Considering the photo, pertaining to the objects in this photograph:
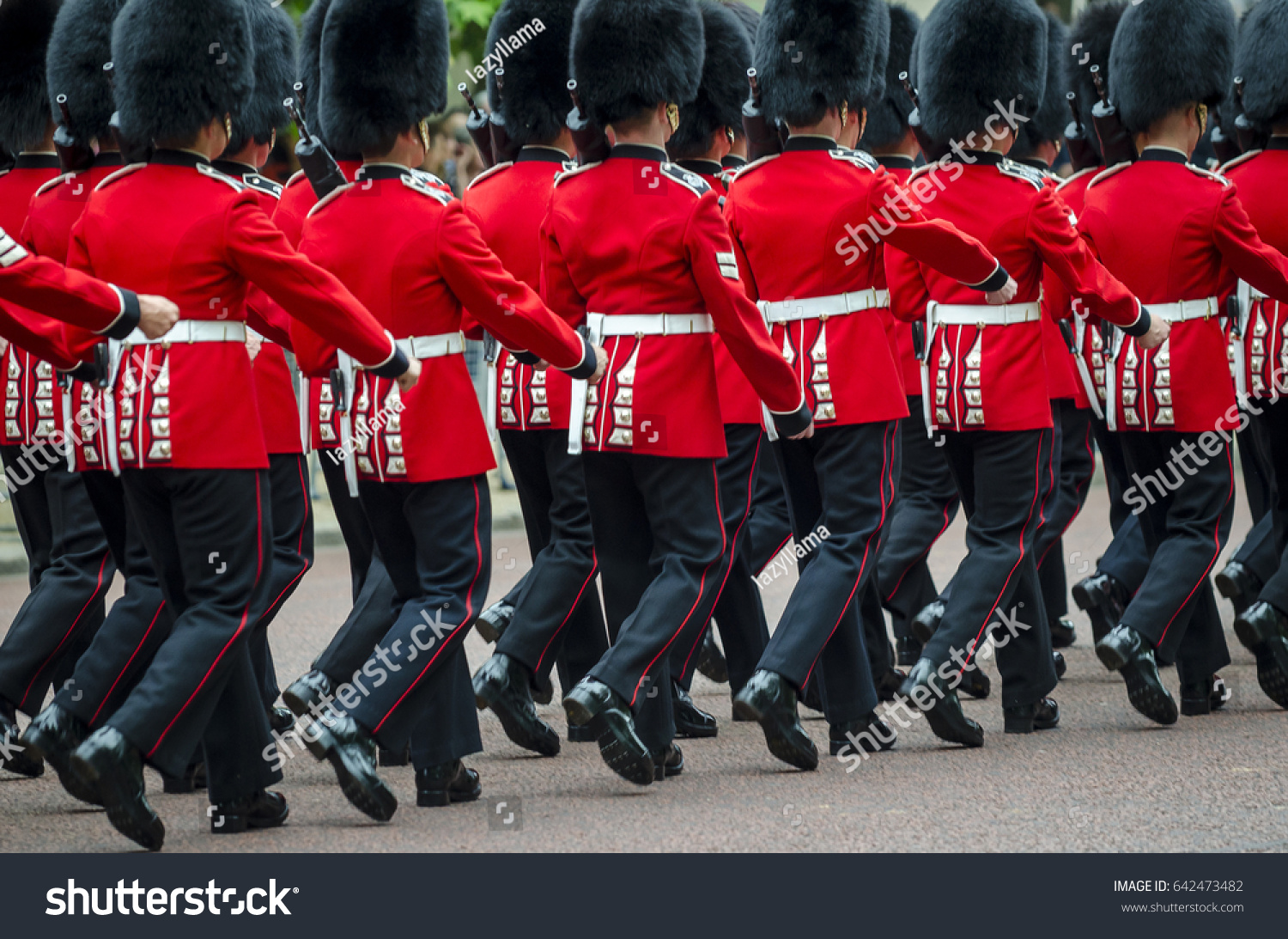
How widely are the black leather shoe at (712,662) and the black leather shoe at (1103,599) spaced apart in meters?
1.15

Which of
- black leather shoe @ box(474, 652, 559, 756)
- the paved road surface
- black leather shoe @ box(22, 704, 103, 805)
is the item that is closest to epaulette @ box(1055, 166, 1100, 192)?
the paved road surface

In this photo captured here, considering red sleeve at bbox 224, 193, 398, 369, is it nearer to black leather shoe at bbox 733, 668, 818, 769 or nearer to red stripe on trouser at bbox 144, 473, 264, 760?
red stripe on trouser at bbox 144, 473, 264, 760

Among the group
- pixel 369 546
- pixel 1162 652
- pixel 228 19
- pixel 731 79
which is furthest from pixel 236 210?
pixel 1162 652

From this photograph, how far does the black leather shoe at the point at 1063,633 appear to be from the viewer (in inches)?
272

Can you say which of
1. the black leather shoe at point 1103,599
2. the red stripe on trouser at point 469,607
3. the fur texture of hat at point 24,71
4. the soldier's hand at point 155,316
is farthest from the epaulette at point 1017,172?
the fur texture of hat at point 24,71

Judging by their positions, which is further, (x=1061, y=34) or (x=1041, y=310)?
(x=1061, y=34)

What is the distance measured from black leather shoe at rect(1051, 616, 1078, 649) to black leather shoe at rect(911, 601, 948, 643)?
0.73 metres

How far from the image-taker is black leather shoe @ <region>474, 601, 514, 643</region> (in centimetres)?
605

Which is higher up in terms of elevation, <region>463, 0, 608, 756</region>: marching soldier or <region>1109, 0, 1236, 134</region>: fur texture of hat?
<region>1109, 0, 1236, 134</region>: fur texture of hat

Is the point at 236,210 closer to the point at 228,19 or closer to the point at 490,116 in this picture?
the point at 228,19

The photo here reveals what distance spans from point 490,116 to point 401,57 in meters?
1.28

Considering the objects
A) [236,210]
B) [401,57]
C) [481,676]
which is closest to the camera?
[236,210]

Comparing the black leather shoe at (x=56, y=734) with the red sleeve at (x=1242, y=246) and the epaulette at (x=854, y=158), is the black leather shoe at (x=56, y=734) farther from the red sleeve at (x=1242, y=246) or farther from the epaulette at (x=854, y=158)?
the red sleeve at (x=1242, y=246)

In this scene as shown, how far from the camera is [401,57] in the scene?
5.00 meters
